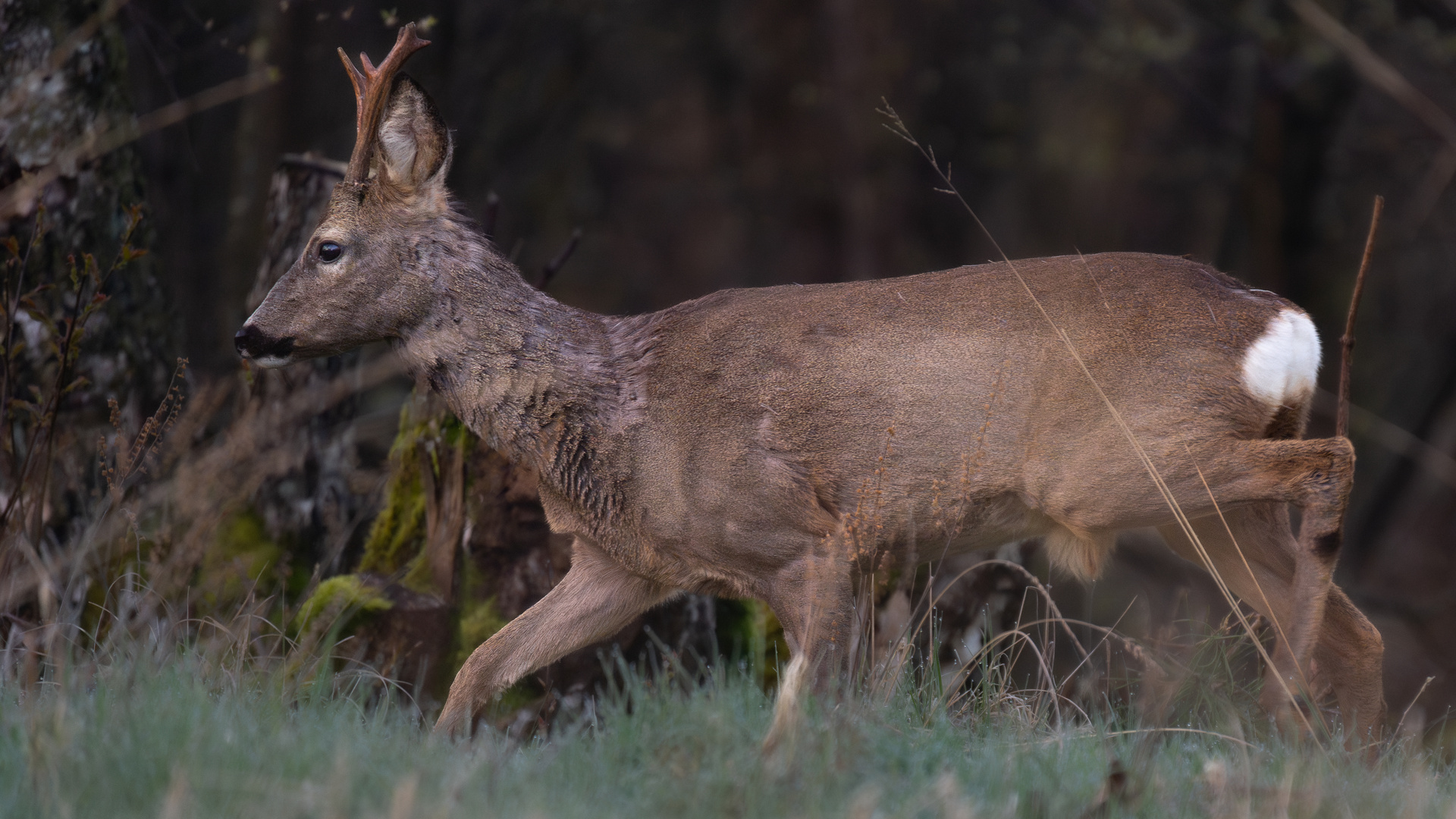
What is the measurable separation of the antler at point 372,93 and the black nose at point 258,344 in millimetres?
626

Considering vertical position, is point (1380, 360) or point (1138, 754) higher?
point (1138, 754)

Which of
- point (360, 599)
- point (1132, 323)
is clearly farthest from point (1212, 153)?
point (360, 599)

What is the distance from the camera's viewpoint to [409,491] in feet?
20.8

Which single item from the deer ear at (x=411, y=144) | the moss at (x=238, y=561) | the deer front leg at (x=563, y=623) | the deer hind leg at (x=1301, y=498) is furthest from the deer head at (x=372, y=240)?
the deer hind leg at (x=1301, y=498)

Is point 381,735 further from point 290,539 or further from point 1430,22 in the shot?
point 1430,22

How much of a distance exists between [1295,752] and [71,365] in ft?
15.0

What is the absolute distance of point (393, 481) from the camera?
20.9 feet

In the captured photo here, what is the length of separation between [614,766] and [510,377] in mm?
1929

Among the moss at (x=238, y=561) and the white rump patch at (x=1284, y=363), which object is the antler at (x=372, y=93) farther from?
the white rump patch at (x=1284, y=363)


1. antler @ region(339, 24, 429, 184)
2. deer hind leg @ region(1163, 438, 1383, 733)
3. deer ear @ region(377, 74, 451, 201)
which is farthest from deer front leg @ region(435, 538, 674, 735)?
deer hind leg @ region(1163, 438, 1383, 733)

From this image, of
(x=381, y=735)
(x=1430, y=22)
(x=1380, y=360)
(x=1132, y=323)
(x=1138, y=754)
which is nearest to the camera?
(x=1138, y=754)

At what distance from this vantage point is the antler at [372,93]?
470 centimetres

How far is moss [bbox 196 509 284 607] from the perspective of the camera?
596cm

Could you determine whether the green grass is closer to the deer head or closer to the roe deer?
the roe deer
